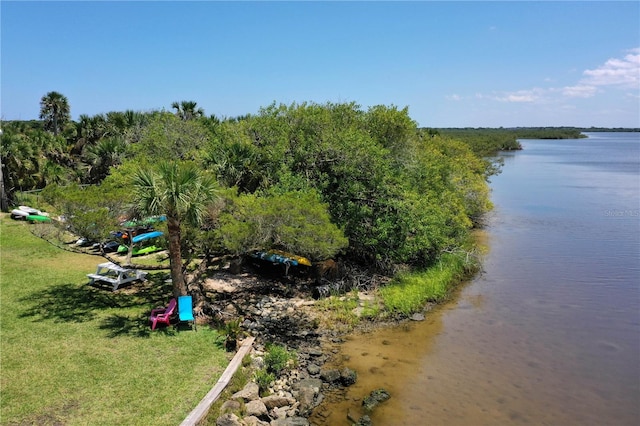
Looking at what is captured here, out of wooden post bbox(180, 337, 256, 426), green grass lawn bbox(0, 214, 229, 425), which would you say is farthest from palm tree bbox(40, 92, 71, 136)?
wooden post bbox(180, 337, 256, 426)

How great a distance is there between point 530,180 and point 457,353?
164ft

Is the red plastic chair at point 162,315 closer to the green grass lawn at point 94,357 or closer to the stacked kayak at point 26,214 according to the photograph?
the green grass lawn at point 94,357

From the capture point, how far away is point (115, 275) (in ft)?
53.5

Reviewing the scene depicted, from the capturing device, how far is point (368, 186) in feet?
61.1

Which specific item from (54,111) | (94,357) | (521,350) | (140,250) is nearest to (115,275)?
(140,250)

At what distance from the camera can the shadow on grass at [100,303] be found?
41.8 ft

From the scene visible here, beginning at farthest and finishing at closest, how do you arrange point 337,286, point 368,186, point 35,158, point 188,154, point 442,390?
point 35,158
point 188,154
point 368,186
point 337,286
point 442,390

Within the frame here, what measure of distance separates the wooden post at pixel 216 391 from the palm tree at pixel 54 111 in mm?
42008

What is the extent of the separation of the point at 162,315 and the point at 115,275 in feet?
15.3

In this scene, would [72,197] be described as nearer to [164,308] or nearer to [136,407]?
[164,308]

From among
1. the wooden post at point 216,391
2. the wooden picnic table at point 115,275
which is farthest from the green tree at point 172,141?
the wooden post at point 216,391

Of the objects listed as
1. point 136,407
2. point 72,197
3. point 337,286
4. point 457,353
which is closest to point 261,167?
point 337,286

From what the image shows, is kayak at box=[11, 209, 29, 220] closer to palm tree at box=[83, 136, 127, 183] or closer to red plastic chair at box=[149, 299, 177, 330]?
palm tree at box=[83, 136, 127, 183]

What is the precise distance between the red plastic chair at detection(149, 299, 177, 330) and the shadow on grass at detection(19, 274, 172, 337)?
0.28 m
